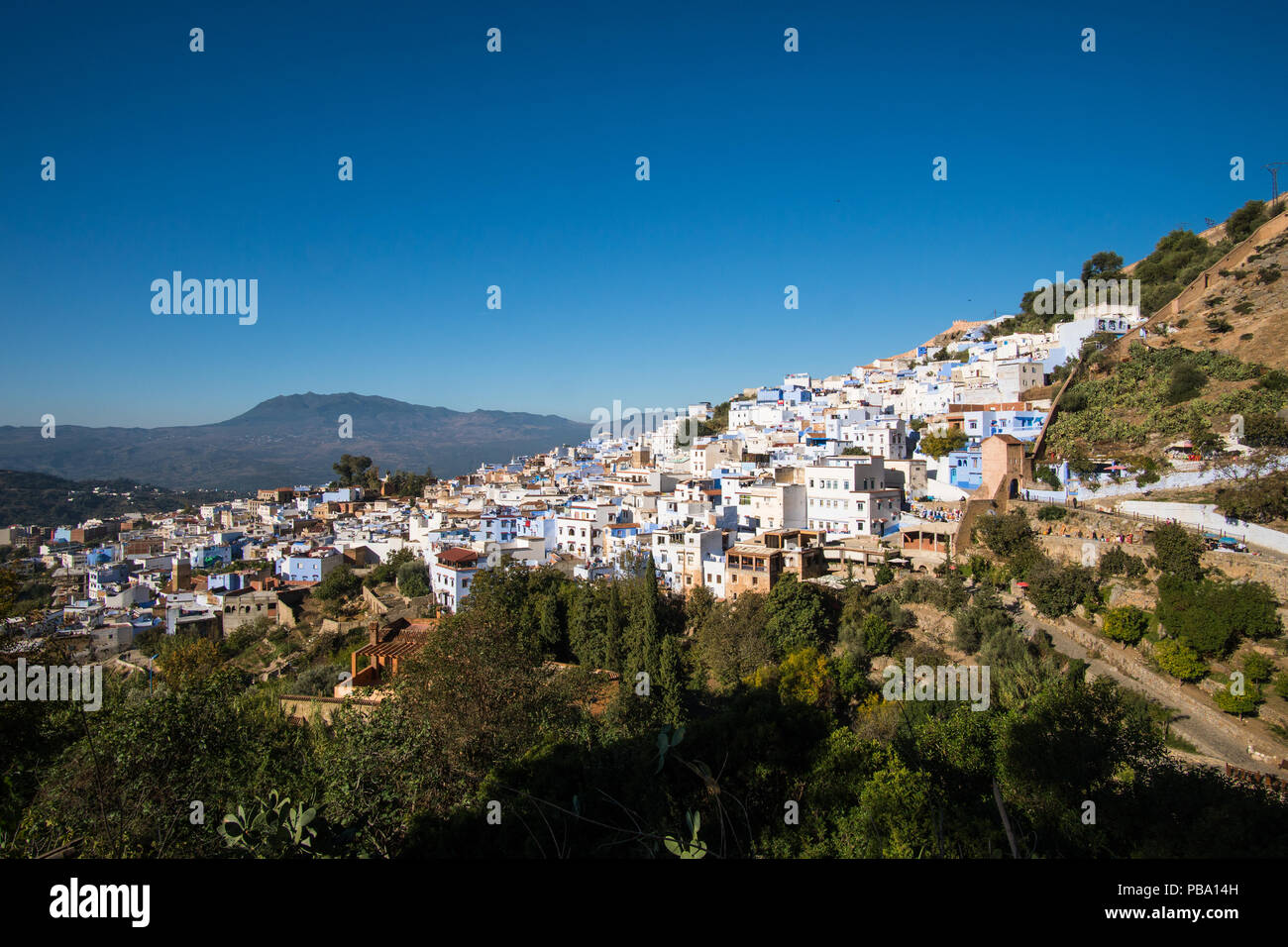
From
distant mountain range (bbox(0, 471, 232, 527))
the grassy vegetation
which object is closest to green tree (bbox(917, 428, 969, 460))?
the grassy vegetation

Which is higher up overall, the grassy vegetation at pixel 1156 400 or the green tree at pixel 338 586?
the grassy vegetation at pixel 1156 400

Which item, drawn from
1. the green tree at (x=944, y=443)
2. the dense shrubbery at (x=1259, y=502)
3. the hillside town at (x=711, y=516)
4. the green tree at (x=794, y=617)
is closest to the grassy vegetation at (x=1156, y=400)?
the hillside town at (x=711, y=516)

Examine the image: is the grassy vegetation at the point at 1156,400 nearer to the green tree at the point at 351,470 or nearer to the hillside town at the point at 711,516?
the hillside town at the point at 711,516

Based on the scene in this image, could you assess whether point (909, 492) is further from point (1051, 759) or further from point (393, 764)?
point (393, 764)

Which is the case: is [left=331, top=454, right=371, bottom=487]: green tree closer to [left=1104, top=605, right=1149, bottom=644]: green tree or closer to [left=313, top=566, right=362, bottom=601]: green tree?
[left=313, top=566, right=362, bottom=601]: green tree

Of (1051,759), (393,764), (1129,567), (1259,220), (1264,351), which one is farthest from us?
(1259,220)

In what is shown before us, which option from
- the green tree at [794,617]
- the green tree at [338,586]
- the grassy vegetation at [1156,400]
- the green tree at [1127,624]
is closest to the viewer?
the green tree at [1127,624]
